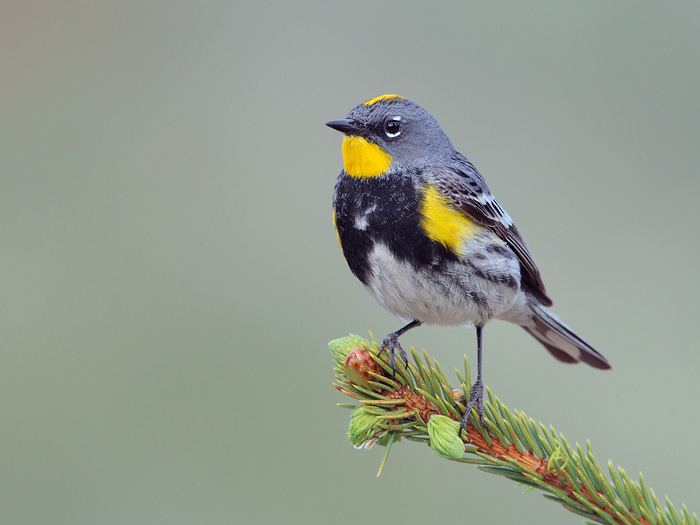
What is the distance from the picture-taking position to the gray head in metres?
5.43

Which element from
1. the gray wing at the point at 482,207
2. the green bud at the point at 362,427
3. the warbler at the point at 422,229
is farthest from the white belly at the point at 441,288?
the green bud at the point at 362,427

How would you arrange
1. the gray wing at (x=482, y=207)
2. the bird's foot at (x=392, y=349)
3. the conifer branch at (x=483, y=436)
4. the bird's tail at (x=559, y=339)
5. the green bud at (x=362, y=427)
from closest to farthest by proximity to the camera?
1. the conifer branch at (x=483, y=436)
2. the green bud at (x=362, y=427)
3. the bird's foot at (x=392, y=349)
4. the gray wing at (x=482, y=207)
5. the bird's tail at (x=559, y=339)

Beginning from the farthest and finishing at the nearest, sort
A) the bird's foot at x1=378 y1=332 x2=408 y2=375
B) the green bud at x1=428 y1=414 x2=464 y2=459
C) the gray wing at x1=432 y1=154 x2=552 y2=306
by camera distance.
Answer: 1. the gray wing at x1=432 y1=154 x2=552 y2=306
2. the bird's foot at x1=378 y1=332 x2=408 y2=375
3. the green bud at x1=428 y1=414 x2=464 y2=459

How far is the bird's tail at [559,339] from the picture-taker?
583 cm

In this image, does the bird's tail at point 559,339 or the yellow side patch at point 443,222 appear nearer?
the yellow side patch at point 443,222

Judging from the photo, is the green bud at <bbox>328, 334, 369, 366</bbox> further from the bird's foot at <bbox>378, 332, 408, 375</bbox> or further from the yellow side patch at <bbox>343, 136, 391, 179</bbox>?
the yellow side patch at <bbox>343, 136, 391, 179</bbox>

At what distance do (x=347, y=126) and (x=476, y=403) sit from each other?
2.01 meters

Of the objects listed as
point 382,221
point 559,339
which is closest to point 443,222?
point 382,221

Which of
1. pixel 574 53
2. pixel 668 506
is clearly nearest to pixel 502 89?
pixel 574 53

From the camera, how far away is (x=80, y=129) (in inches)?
400

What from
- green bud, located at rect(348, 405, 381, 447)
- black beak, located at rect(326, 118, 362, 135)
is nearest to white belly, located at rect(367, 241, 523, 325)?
black beak, located at rect(326, 118, 362, 135)

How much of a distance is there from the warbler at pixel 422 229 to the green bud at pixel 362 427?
112 cm

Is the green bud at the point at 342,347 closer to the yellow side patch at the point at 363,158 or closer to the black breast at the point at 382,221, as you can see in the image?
the black breast at the point at 382,221

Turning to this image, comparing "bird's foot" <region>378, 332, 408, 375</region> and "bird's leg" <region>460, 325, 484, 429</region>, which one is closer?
"bird's leg" <region>460, 325, 484, 429</region>
